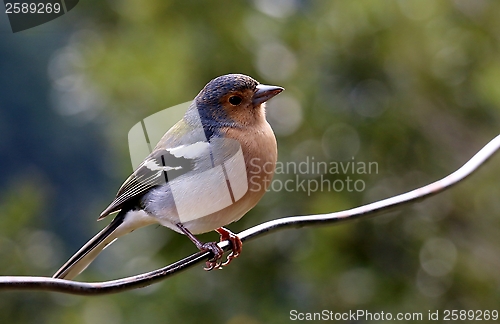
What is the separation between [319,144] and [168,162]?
55.7 inches

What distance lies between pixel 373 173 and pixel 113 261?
1.65m

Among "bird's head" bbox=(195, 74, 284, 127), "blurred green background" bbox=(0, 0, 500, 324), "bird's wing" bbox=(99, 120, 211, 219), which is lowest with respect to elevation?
"blurred green background" bbox=(0, 0, 500, 324)

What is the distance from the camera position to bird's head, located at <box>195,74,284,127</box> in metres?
1.97

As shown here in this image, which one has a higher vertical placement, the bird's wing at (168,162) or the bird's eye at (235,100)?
the bird's eye at (235,100)

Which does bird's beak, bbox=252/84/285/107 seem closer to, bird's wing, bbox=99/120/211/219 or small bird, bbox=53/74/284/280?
small bird, bbox=53/74/284/280

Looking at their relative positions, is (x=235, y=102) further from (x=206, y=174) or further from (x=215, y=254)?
(x=215, y=254)

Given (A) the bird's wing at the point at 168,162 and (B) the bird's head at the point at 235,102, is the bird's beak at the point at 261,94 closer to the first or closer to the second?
(B) the bird's head at the point at 235,102

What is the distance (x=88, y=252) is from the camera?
1838 millimetres

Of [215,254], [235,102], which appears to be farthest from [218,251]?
[235,102]

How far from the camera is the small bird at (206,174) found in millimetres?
1684

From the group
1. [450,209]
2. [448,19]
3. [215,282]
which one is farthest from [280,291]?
[448,19]

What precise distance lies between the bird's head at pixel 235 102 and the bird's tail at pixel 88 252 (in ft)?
1.60

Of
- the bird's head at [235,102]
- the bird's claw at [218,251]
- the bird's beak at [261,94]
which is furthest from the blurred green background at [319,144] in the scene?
the bird's claw at [218,251]

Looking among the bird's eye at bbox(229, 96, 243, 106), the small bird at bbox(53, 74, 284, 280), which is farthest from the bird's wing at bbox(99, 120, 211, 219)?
the bird's eye at bbox(229, 96, 243, 106)
